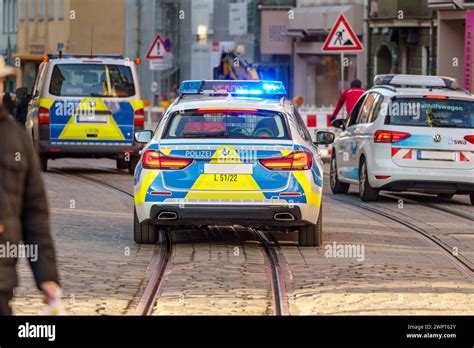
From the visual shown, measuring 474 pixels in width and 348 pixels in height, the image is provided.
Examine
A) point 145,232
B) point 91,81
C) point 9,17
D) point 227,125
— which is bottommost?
point 145,232

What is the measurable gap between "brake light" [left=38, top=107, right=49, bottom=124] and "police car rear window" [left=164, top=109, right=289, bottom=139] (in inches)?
465

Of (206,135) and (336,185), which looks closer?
(206,135)

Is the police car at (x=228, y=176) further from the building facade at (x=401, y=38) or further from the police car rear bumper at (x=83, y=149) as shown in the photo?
the building facade at (x=401, y=38)

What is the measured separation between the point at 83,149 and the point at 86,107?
2.42 ft

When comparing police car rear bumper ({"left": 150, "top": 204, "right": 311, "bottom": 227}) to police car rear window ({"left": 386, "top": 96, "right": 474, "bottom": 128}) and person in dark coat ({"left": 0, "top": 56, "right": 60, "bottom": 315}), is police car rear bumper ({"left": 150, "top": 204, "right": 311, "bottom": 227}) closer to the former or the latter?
police car rear window ({"left": 386, "top": 96, "right": 474, "bottom": 128})

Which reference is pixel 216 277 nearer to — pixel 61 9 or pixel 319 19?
pixel 319 19

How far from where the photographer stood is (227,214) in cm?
1505

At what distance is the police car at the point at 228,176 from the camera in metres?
15.1

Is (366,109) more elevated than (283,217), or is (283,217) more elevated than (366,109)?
(366,109)

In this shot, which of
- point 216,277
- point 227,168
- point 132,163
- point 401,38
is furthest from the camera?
point 401,38

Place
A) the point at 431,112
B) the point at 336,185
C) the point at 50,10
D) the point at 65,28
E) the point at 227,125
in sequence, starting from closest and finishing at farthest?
the point at 227,125, the point at 431,112, the point at 336,185, the point at 65,28, the point at 50,10

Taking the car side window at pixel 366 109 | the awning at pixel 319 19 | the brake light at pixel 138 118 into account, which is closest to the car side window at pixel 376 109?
the car side window at pixel 366 109

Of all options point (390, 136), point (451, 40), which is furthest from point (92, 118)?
point (451, 40)
